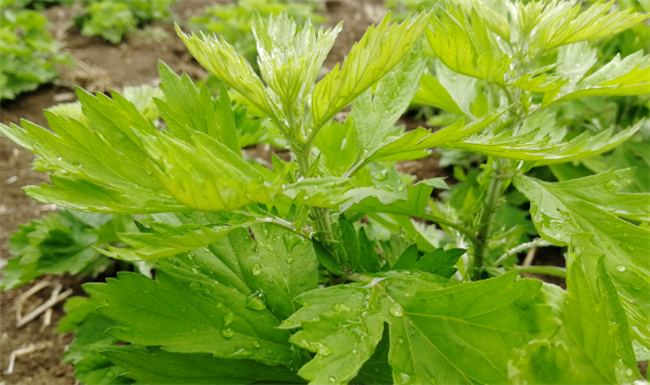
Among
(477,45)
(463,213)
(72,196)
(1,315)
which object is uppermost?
(477,45)

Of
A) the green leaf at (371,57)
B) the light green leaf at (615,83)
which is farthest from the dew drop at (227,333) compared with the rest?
the light green leaf at (615,83)

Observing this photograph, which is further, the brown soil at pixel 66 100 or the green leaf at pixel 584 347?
the brown soil at pixel 66 100

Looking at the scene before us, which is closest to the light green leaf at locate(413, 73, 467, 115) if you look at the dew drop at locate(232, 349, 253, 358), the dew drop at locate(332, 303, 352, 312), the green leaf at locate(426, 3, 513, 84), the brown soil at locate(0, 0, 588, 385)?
the green leaf at locate(426, 3, 513, 84)

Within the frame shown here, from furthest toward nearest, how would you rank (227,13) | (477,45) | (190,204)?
(227,13), (477,45), (190,204)

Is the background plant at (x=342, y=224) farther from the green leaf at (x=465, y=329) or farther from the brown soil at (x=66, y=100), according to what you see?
the brown soil at (x=66, y=100)

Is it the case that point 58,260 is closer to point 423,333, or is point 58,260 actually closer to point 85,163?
point 85,163

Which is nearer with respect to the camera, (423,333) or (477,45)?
(423,333)

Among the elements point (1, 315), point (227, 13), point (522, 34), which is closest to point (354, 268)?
point (522, 34)
